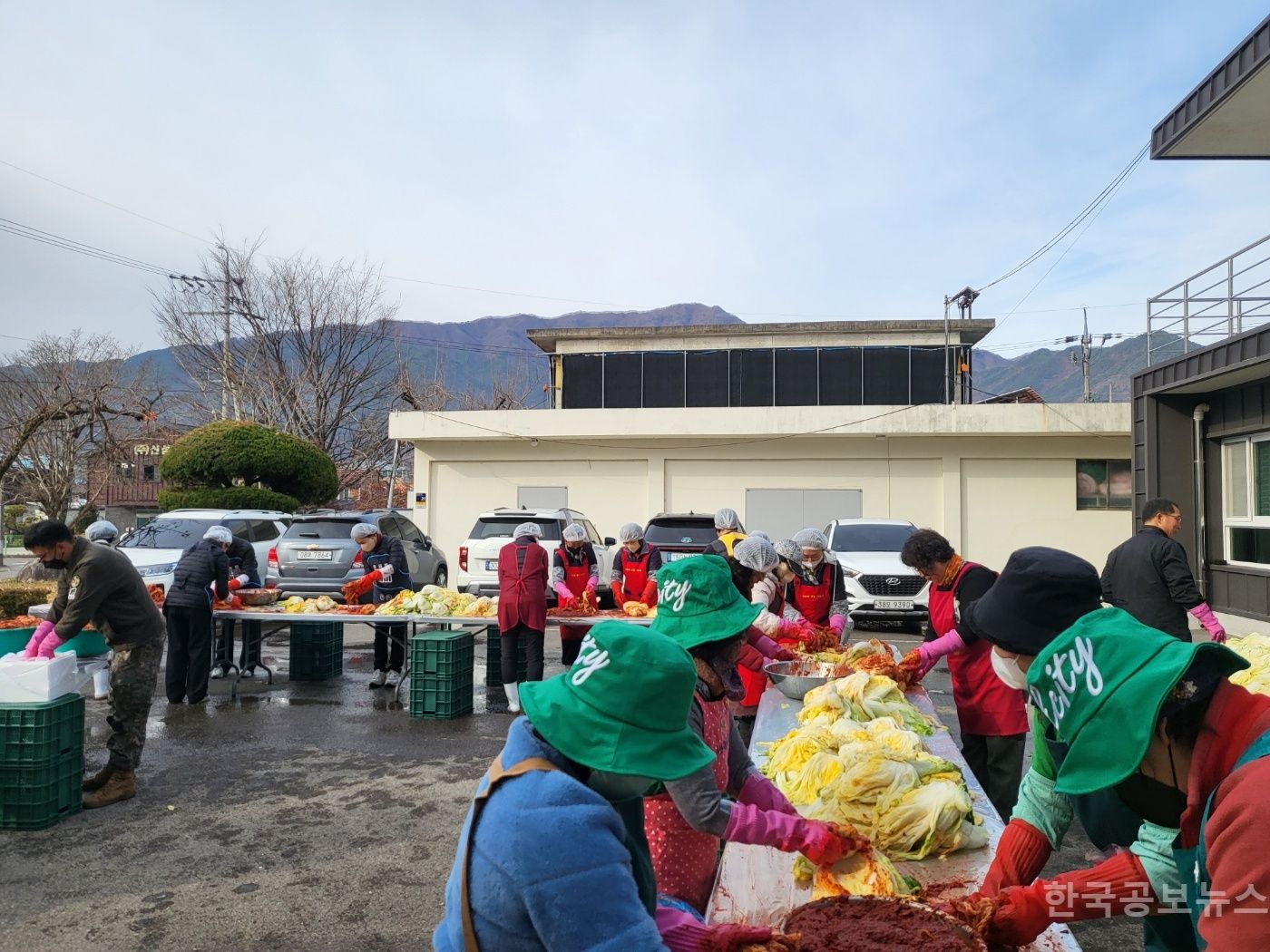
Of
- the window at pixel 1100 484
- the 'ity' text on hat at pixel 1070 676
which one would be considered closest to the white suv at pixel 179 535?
the 'ity' text on hat at pixel 1070 676

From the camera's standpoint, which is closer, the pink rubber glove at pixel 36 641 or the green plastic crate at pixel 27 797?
the green plastic crate at pixel 27 797

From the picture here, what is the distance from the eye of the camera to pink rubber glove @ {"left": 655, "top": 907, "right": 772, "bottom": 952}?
2.06 m

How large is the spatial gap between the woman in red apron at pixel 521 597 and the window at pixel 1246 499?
11.3 meters

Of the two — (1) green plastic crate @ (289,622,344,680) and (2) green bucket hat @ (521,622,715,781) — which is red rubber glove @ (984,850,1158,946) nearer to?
(2) green bucket hat @ (521,622,715,781)

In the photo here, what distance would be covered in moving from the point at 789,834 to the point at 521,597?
6.33 m

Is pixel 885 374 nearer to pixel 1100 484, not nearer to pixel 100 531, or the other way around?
pixel 1100 484

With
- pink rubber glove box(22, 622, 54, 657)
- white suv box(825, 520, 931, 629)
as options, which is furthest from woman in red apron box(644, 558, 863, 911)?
white suv box(825, 520, 931, 629)

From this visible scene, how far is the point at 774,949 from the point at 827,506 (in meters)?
20.1

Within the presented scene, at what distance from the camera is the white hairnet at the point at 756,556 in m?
5.79

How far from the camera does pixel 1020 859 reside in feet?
8.45

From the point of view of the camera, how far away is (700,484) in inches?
876

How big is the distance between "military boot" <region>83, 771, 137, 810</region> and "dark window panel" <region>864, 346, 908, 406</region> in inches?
832

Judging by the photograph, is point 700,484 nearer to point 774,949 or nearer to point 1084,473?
point 1084,473

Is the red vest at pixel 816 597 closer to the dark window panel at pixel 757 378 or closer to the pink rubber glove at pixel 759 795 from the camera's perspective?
the pink rubber glove at pixel 759 795
